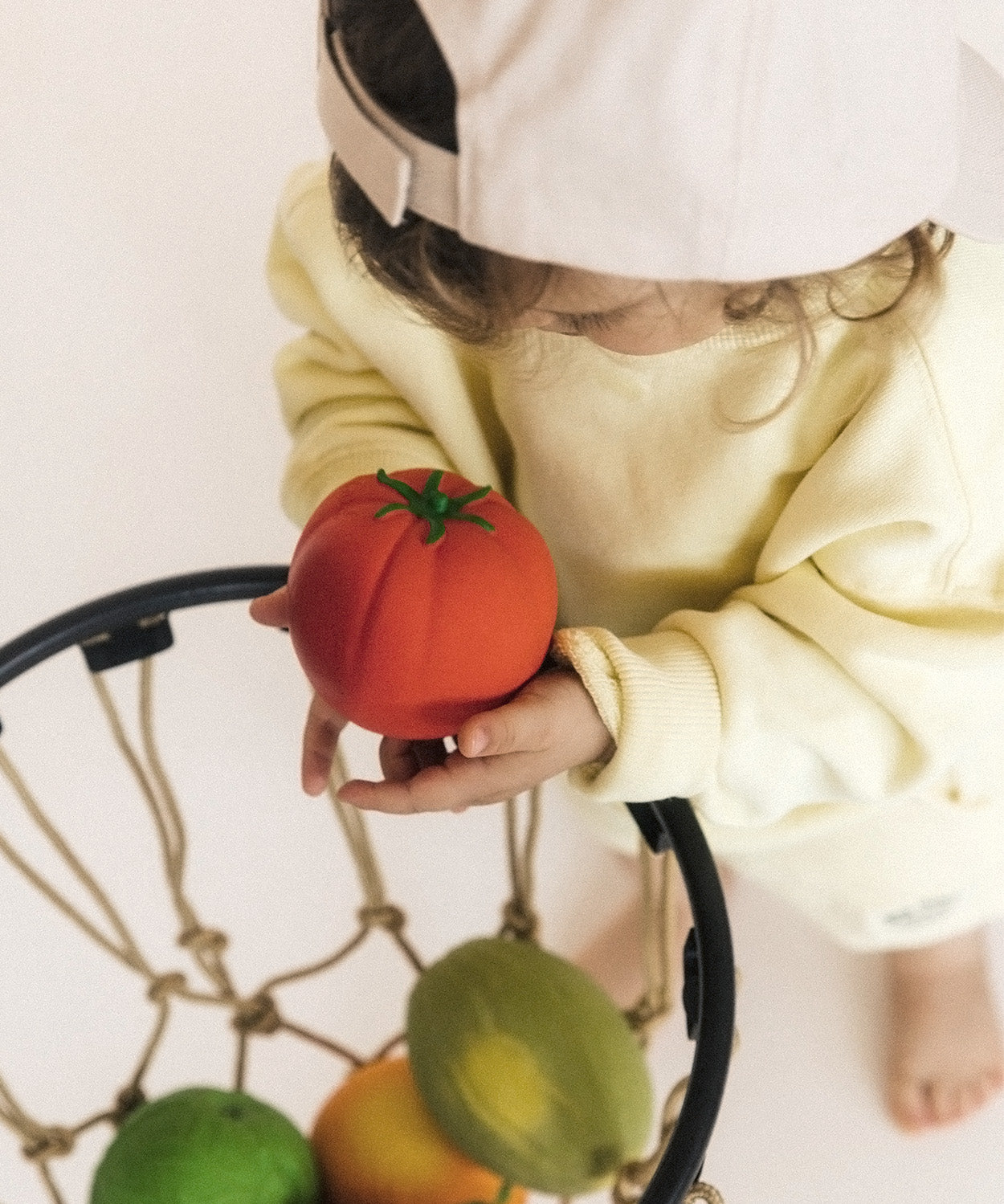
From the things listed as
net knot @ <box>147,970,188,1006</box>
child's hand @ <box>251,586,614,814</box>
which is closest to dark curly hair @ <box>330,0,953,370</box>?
child's hand @ <box>251,586,614,814</box>

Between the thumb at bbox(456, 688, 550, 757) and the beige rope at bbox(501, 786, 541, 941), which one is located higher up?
the thumb at bbox(456, 688, 550, 757)

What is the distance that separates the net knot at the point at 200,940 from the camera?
0.65 metres

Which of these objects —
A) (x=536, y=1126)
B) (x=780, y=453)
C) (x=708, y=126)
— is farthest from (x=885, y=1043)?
(x=708, y=126)

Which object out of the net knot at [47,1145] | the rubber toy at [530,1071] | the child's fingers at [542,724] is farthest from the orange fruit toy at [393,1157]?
the child's fingers at [542,724]

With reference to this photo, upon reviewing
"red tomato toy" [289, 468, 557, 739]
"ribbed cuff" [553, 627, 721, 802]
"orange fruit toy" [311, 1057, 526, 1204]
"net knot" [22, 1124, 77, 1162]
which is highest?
"red tomato toy" [289, 468, 557, 739]

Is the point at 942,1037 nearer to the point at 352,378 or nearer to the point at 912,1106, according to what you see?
the point at 912,1106

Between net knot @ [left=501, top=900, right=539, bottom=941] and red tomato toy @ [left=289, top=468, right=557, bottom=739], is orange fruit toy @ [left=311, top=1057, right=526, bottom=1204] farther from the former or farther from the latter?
red tomato toy @ [left=289, top=468, right=557, bottom=739]

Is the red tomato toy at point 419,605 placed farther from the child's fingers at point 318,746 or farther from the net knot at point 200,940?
the net knot at point 200,940

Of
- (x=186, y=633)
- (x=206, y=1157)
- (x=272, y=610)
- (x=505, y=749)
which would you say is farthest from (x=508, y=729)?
(x=186, y=633)

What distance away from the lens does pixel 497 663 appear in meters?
0.42

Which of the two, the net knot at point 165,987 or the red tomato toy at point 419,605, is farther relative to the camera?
the net knot at point 165,987

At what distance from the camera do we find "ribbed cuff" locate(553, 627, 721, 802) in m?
0.48

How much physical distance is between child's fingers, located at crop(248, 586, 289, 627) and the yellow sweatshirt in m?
0.11

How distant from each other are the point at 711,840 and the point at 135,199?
554mm
